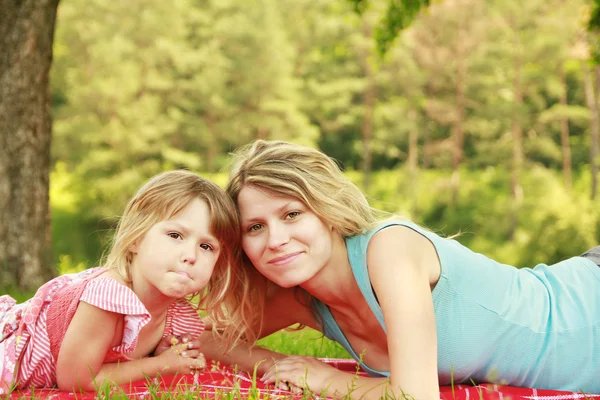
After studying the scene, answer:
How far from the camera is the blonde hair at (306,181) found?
2412 mm

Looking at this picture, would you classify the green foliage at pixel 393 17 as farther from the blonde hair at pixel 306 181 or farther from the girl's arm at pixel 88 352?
the girl's arm at pixel 88 352

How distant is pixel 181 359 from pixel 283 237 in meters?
0.67

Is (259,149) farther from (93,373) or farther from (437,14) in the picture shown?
(437,14)

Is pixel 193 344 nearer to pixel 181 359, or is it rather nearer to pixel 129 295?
pixel 181 359

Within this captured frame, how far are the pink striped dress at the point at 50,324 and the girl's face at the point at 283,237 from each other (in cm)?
47

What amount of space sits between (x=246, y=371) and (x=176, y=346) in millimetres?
321

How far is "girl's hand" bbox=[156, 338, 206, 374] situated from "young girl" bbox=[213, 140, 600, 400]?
297mm

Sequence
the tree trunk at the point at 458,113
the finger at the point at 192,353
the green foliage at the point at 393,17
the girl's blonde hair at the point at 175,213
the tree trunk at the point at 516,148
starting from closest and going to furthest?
the girl's blonde hair at the point at 175,213 < the finger at the point at 192,353 < the green foliage at the point at 393,17 < the tree trunk at the point at 516,148 < the tree trunk at the point at 458,113

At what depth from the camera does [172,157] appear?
22016 millimetres

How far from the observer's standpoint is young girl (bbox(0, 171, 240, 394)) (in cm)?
229

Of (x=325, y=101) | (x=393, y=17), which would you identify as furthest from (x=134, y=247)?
(x=325, y=101)

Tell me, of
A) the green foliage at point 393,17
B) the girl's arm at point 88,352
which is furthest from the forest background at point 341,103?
the girl's arm at point 88,352

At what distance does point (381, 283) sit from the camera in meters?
2.21

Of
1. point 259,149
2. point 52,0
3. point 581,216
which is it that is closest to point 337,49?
point 581,216
